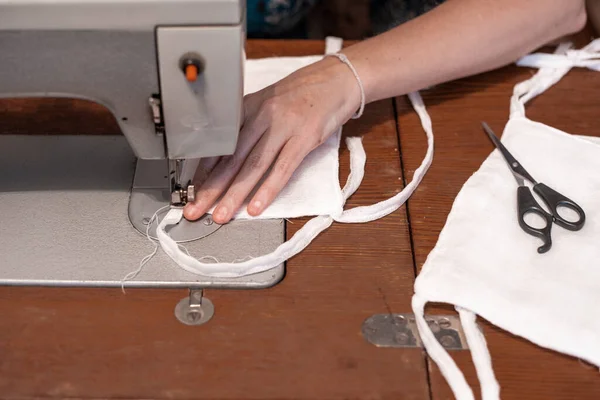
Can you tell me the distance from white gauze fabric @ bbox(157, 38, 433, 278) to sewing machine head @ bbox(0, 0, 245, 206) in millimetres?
142

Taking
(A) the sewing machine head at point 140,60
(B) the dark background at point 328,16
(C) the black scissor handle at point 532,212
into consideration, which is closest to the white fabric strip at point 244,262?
(A) the sewing machine head at point 140,60

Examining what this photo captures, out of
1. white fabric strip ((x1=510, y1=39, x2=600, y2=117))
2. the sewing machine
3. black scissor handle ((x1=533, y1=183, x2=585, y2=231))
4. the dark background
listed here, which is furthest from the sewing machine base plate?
the dark background

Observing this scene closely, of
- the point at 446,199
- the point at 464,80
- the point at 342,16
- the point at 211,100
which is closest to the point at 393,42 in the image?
the point at 464,80

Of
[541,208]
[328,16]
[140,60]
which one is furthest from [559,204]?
[328,16]

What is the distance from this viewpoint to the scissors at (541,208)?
0.86m

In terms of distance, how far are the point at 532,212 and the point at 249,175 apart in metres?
0.38

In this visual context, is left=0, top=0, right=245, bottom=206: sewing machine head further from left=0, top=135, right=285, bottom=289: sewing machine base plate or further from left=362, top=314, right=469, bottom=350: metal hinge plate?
left=362, top=314, right=469, bottom=350: metal hinge plate

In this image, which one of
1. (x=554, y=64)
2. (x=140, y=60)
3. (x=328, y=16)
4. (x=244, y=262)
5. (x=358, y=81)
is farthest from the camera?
(x=328, y=16)

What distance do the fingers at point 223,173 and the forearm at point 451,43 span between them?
0.68 ft

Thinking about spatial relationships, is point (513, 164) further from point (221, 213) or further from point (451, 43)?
point (221, 213)

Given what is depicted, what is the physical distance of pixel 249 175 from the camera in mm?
905

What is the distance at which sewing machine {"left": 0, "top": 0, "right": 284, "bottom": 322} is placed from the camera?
2.24 feet

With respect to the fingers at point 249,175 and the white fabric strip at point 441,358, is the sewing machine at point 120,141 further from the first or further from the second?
the white fabric strip at point 441,358

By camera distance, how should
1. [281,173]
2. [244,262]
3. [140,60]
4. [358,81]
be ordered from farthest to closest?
[358,81]
[281,173]
[244,262]
[140,60]
